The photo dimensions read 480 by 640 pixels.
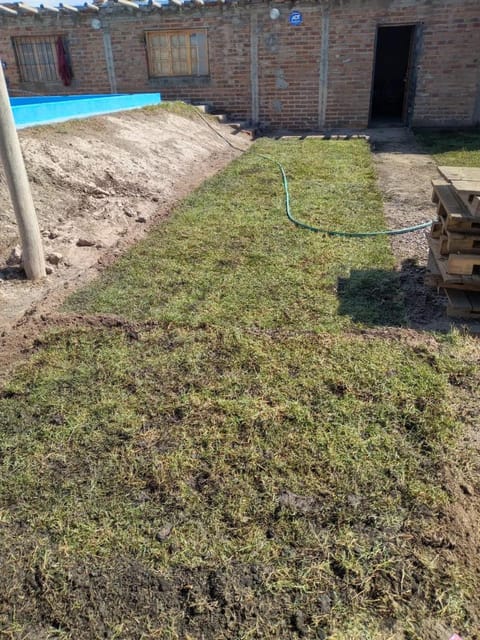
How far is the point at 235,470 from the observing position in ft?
7.97

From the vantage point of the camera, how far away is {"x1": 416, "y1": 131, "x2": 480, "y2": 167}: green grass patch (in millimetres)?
9522

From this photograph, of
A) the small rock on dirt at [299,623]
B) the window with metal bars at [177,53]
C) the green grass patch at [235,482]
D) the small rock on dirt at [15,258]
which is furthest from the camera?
the window with metal bars at [177,53]

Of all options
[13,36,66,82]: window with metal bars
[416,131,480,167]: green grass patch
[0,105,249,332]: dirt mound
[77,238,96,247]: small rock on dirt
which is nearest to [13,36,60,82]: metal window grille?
[13,36,66,82]: window with metal bars

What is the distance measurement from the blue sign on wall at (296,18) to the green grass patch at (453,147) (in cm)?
445

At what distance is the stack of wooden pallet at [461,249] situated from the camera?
3.53 metres

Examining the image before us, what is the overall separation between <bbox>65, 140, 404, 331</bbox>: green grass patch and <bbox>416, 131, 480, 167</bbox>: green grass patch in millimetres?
3144

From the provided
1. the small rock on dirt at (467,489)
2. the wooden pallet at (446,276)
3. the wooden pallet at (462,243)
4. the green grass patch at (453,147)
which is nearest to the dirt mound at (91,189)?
the wooden pallet at (446,276)

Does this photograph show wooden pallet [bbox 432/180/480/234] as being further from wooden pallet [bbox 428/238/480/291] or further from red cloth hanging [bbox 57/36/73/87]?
red cloth hanging [bbox 57/36/73/87]

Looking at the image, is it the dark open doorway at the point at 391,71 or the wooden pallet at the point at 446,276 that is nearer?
the wooden pallet at the point at 446,276

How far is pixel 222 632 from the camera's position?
177 centimetres

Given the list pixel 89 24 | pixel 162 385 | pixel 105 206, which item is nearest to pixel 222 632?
pixel 162 385

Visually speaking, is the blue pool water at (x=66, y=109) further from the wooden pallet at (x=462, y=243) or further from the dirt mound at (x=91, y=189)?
the wooden pallet at (x=462, y=243)

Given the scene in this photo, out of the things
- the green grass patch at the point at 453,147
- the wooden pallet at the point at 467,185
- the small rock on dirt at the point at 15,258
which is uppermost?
the wooden pallet at the point at 467,185

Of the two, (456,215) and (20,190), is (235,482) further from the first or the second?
(20,190)
